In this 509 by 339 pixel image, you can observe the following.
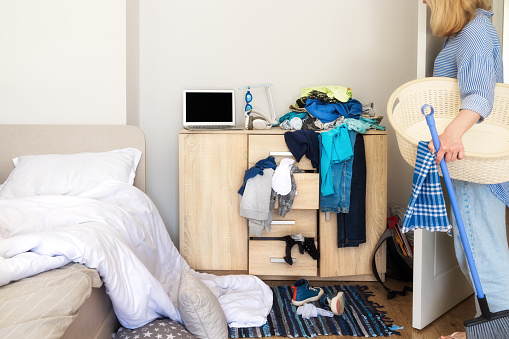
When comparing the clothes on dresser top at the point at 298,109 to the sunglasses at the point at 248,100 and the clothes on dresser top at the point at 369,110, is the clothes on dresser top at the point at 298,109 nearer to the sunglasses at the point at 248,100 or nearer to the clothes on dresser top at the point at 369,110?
the sunglasses at the point at 248,100

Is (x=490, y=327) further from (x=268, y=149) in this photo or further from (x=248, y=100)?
(x=248, y=100)

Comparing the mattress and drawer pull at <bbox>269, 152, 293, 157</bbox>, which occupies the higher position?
drawer pull at <bbox>269, 152, 293, 157</bbox>

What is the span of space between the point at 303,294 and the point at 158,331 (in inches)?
38.0

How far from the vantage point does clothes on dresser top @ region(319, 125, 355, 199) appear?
2754 millimetres

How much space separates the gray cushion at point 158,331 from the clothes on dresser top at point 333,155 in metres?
1.25

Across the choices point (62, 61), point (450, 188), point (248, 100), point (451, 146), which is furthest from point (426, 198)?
point (62, 61)

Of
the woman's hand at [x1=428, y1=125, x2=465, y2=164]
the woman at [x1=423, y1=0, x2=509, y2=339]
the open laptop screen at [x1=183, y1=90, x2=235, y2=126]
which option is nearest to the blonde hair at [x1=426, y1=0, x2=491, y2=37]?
the woman at [x1=423, y1=0, x2=509, y2=339]

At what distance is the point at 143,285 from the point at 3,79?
1.88 metres

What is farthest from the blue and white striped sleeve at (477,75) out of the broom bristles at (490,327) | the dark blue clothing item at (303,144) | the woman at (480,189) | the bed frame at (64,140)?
the bed frame at (64,140)

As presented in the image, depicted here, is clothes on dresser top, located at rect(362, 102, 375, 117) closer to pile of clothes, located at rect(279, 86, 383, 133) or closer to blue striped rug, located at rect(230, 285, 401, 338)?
pile of clothes, located at rect(279, 86, 383, 133)

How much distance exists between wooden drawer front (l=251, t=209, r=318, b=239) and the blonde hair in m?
1.41

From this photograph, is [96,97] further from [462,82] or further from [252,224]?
[462,82]

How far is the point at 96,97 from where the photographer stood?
9.84 ft

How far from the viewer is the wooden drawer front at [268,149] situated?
114 inches
